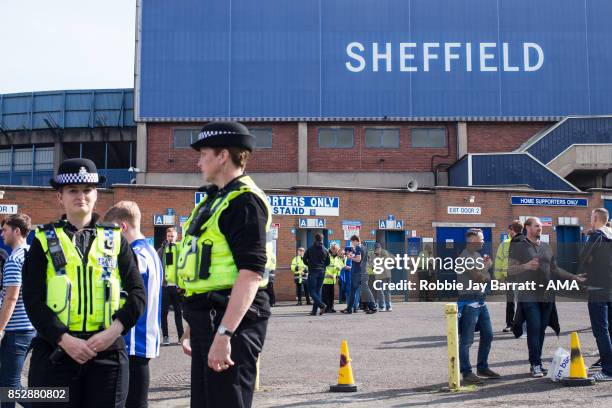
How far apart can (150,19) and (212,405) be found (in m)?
35.6

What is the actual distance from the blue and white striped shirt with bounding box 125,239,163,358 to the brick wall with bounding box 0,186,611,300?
2062 centimetres

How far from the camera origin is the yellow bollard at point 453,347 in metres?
8.48

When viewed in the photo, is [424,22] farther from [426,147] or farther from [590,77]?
[590,77]

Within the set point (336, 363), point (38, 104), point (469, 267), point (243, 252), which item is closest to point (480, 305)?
point (469, 267)

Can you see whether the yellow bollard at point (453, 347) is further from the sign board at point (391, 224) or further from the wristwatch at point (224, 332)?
the sign board at point (391, 224)

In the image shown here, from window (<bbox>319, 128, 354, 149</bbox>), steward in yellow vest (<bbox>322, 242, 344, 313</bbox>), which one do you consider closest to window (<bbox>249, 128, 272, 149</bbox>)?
window (<bbox>319, 128, 354, 149</bbox>)

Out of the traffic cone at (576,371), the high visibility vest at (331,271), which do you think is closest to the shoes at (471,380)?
the traffic cone at (576,371)

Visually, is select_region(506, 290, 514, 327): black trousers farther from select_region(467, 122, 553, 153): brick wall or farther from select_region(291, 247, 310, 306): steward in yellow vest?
select_region(467, 122, 553, 153): brick wall

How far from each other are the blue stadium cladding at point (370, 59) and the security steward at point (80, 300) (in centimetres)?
3250

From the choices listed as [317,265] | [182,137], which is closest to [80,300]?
[317,265]

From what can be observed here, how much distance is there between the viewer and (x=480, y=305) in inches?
364

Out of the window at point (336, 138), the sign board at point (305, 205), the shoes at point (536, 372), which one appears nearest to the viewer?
the shoes at point (536, 372)

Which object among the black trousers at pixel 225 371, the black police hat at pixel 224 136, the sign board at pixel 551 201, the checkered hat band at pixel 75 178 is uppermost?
the sign board at pixel 551 201

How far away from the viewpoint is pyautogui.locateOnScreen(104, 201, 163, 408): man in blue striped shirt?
17.1ft
